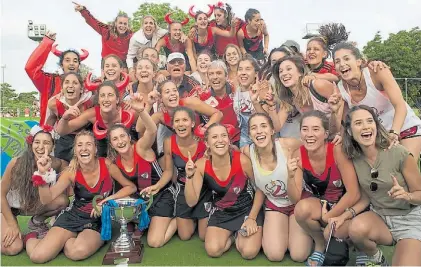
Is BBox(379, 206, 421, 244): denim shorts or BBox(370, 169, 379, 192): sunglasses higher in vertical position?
BBox(370, 169, 379, 192): sunglasses

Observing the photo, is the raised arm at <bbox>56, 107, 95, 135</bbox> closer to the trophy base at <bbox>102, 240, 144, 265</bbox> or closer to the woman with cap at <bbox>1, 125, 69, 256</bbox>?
the woman with cap at <bbox>1, 125, 69, 256</bbox>

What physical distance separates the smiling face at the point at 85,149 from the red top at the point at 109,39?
4.22 meters

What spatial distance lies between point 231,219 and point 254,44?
465 centimetres

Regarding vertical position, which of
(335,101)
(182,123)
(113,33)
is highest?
(113,33)

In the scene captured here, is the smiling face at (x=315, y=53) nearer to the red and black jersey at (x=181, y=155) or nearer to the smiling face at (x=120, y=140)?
the red and black jersey at (x=181, y=155)

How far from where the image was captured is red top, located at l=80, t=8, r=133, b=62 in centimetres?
817

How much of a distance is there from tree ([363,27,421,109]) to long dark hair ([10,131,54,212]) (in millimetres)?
40629

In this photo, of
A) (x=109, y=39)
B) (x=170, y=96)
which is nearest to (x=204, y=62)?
(x=170, y=96)

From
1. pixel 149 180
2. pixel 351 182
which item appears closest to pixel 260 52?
pixel 149 180

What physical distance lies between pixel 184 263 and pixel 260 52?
5.34 meters

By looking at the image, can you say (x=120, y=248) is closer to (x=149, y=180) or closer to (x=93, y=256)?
(x=93, y=256)

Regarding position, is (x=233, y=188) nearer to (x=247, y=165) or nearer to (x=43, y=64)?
(x=247, y=165)

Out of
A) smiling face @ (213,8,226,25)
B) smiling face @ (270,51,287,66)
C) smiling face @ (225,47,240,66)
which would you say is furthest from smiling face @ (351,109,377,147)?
smiling face @ (213,8,226,25)

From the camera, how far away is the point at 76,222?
4297 mm
